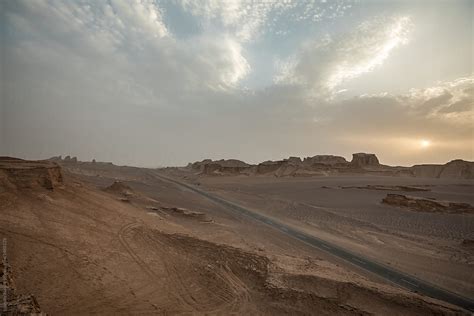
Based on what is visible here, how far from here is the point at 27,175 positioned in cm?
1391

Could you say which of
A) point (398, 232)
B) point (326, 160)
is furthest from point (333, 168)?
point (398, 232)

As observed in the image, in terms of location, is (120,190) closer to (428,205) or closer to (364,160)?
(428,205)

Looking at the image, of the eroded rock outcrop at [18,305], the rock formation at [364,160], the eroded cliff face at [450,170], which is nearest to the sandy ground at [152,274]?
the eroded rock outcrop at [18,305]

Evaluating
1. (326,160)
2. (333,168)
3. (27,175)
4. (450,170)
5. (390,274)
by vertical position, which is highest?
(326,160)

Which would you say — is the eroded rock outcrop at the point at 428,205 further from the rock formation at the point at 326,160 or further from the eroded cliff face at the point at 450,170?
the eroded cliff face at the point at 450,170

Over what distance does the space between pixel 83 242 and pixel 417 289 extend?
1410cm

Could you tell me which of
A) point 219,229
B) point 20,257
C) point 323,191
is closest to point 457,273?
point 219,229

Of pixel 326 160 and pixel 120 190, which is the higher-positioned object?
pixel 326 160

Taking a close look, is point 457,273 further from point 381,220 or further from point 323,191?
point 323,191

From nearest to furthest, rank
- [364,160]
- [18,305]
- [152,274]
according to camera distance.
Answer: [18,305] < [152,274] < [364,160]

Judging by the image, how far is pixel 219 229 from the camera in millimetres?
20125

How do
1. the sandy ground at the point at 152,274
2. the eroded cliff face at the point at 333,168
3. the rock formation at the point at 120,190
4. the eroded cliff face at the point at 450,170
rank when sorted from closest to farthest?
1. the sandy ground at the point at 152,274
2. the rock formation at the point at 120,190
3. the eroded cliff face at the point at 333,168
4. the eroded cliff face at the point at 450,170

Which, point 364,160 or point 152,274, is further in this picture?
point 364,160

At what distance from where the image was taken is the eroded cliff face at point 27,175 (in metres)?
13.1
